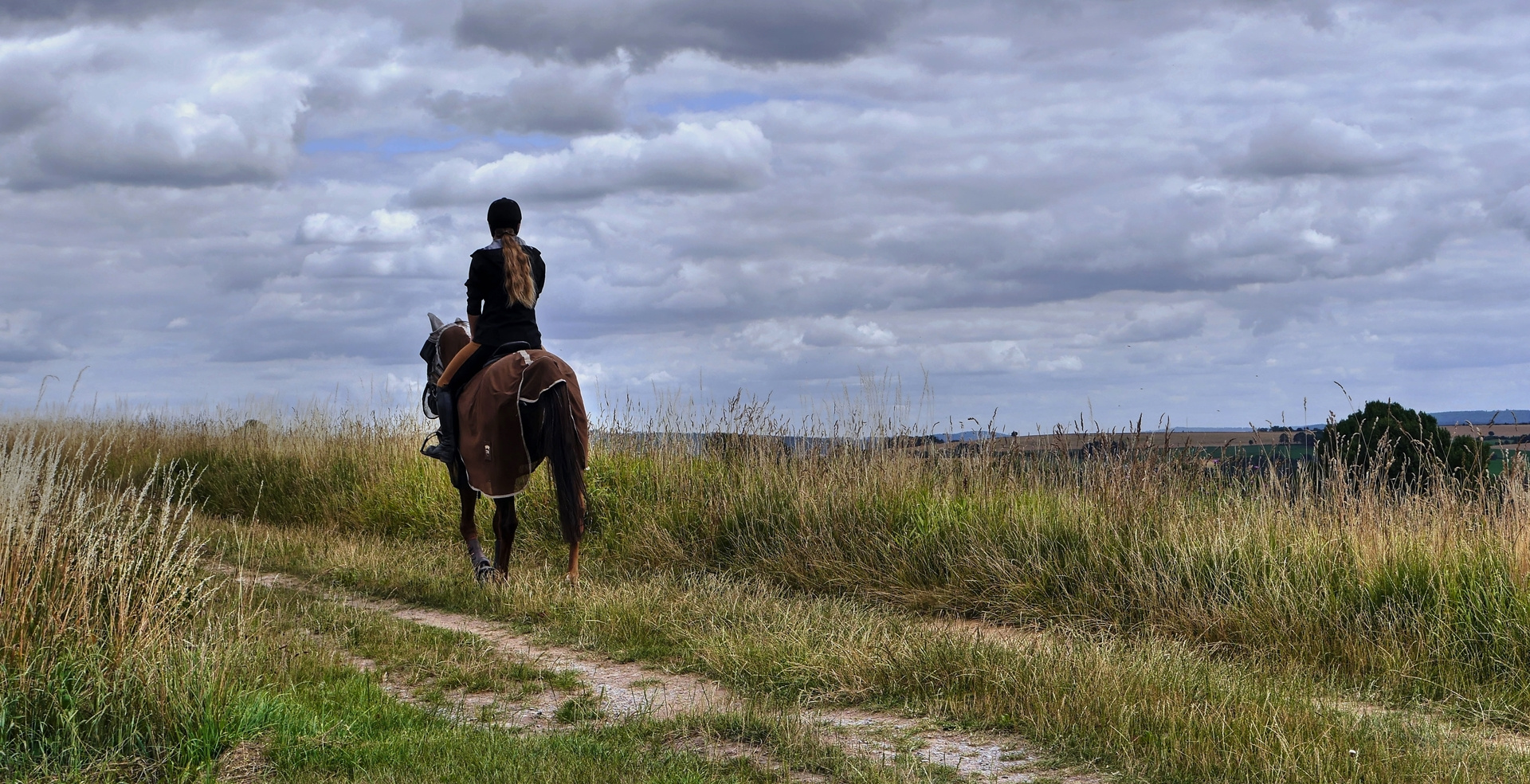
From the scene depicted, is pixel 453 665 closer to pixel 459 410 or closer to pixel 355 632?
pixel 355 632

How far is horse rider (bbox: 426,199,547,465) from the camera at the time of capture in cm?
830

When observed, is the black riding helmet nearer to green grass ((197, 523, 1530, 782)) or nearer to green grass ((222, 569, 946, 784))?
green grass ((197, 523, 1530, 782))

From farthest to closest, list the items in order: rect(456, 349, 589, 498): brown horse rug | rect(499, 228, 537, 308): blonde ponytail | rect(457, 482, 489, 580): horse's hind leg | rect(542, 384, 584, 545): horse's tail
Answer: rect(457, 482, 489, 580): horse's hind leg
rect(456, 349, 589, 498): brown horse rug
rect(542, 384, 584, 545): horse's tail
rect(499, 228, 537, 308): blonde ponytail

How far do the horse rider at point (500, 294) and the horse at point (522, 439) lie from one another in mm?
139

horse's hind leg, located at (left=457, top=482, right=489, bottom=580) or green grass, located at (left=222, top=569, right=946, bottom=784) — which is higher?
horse's hind leg, located at (left=457, top=482, right=489, bottom=580)

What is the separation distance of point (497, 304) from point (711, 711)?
4.41 m

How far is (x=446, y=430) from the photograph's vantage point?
9.29m

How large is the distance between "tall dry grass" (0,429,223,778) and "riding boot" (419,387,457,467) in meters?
3.59

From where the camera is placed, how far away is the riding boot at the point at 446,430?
30.2ft

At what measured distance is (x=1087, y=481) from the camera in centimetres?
895

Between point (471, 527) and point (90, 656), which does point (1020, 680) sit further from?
point (471, 527)

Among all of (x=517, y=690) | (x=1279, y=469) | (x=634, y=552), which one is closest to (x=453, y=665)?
(x=517, y=690)

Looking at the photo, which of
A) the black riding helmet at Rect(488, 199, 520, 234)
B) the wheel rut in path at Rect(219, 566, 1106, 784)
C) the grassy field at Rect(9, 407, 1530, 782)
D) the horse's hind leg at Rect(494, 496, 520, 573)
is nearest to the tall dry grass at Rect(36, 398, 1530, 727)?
the grassy field at Rect(9, 407, 1530, 782)

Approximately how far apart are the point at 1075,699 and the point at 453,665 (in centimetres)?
321
